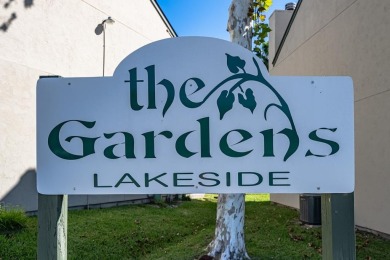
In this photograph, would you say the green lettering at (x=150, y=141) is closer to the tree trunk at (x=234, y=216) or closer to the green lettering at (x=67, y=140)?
the green lettering at (x=67, y=140)

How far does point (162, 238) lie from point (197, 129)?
18.7ft

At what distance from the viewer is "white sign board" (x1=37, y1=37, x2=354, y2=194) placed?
6.86ft

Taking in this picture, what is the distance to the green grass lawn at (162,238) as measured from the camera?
5945 mm

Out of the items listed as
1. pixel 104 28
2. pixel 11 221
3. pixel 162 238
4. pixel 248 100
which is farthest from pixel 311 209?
Result: pixel 104 28

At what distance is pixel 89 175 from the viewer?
2.13 m

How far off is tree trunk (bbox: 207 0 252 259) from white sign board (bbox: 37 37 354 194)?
3526mm

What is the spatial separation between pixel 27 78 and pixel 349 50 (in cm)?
719

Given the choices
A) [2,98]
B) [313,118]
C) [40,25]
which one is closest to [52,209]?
[313,118]

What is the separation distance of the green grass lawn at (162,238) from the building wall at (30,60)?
1.19 metres

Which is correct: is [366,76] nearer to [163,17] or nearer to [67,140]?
[67,140]

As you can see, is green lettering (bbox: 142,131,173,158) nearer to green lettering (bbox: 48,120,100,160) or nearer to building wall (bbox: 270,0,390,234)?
green lettering (bbox: 48,120,100,160)

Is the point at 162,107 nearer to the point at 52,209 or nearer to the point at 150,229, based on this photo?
the point at 52,209

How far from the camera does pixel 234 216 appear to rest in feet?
18.4

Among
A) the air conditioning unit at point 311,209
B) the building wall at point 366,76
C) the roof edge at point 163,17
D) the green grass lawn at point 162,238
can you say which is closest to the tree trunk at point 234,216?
the green grass lawn at point 162,238
